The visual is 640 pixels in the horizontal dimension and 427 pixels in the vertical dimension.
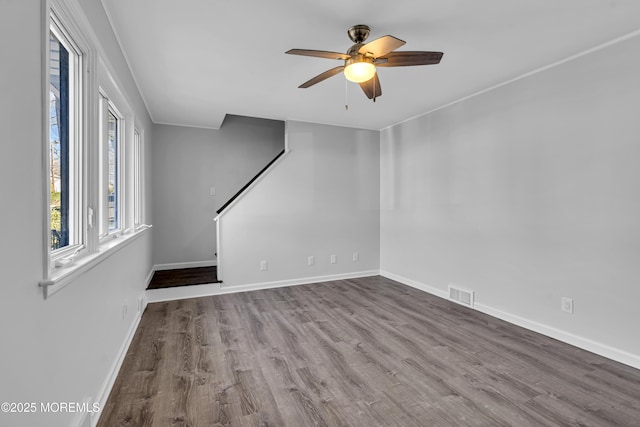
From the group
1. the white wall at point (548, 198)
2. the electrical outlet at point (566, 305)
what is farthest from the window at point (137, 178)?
the electrical outlet at point (566, 305)

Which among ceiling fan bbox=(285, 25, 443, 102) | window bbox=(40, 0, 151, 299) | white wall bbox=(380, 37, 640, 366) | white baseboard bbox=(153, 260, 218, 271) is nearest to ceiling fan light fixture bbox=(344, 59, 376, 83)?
ceiling fan bbox=(285, 25, 443, 102)

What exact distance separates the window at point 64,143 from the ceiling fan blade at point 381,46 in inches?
65.4

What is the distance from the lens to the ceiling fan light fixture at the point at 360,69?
7.20 feet

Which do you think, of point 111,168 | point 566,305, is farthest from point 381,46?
point 566,305

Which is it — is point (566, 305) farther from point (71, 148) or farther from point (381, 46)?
point (71, 148)

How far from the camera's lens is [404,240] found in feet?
16.2

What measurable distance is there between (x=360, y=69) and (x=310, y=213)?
2989 millimetres

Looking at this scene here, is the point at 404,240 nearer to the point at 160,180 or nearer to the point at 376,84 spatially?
the point at 376,84

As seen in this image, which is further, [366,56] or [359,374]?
[359,374]

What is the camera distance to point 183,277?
463 centimetres

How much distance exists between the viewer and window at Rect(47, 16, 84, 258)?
61.1 inches

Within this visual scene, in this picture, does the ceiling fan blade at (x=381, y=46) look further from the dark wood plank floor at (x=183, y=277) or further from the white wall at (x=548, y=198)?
the dark wood plank floor at (x=183, y=277)

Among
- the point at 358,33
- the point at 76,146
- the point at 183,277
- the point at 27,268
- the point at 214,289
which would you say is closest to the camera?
the point at 27,268

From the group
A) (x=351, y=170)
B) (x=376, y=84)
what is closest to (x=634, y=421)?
(x=376, y=84)
